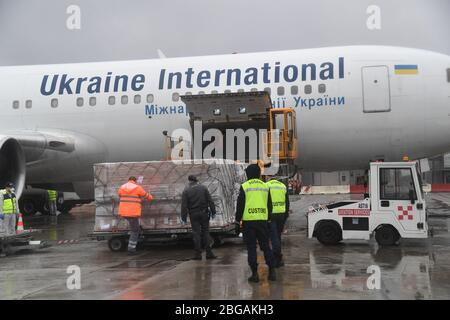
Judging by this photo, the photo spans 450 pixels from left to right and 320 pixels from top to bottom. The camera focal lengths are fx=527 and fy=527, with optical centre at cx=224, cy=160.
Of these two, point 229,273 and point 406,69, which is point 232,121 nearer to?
point 406,69

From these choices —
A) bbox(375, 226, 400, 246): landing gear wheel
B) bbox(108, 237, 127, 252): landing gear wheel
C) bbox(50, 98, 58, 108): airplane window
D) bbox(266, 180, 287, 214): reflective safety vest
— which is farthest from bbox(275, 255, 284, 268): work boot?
bbox(50, 98, 58, 108): airplane window

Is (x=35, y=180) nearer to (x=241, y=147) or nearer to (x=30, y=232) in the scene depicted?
(x=30, y=232)

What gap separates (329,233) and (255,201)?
12.2 ft

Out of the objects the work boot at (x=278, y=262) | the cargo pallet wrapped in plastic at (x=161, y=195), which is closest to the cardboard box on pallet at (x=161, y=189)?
the cargo pallet wrapped in plastic at (x=161, y=195)

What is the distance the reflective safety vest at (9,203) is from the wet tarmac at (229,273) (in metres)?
0.99

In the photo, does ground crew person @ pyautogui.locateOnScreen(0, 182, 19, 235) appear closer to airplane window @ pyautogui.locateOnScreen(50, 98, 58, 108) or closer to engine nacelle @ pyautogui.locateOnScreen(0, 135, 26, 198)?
engine nacelle @ pyautogui.locateOnScreen(0, 135, 26, 198)

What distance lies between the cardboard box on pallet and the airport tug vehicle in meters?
1.80

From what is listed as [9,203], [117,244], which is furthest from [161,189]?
[9,203]

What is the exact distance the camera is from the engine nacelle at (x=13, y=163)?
1314cm

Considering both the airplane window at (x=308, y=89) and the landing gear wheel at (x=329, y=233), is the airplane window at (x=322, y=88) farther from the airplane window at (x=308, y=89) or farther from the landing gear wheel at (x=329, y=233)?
the landing gear wheel at (x=329, y=233)

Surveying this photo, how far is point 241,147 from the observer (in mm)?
12836

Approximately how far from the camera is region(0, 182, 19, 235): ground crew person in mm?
10883

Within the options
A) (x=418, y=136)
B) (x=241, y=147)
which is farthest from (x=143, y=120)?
(x=418, y=136)

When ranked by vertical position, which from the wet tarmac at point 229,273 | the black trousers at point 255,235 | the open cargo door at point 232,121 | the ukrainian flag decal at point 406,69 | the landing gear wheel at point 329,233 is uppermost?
the ukrainian flag decal at point 406,69
